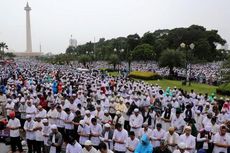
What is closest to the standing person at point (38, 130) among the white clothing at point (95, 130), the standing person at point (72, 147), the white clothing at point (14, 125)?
the white clothing at point (14, 125)

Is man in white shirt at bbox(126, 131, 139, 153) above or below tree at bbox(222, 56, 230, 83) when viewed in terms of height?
below

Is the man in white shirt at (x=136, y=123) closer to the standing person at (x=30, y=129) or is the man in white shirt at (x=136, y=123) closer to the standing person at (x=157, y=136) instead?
the standing person at (x=157, y=136)

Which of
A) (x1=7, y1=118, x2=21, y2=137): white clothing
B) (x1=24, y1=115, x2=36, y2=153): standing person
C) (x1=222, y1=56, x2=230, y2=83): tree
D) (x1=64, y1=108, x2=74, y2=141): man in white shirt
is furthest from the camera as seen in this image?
(x1=222, y1=56, x2=230, y2=83): tree

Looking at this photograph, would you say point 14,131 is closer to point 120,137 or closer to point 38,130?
point 38,130

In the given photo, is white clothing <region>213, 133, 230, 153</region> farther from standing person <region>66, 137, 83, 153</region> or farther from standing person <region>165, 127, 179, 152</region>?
standing person <region>66, 137, 83, 153</region>

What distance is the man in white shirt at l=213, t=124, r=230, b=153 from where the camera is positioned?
9.57 m

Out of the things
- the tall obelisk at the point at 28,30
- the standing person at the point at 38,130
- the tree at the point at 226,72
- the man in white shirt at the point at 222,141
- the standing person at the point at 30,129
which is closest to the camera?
the man in white shirt at the point at 222,141

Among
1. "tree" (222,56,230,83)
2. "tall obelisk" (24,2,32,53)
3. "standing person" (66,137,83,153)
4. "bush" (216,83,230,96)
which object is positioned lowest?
"bush" (216,83,230,96)

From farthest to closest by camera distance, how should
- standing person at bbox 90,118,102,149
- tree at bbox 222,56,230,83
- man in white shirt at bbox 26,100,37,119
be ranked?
1. tree at bbox 222,56,230,83
2. man in white shirt at bbox 26,100,37,119
3. standing person at bbox 90,118,102,149

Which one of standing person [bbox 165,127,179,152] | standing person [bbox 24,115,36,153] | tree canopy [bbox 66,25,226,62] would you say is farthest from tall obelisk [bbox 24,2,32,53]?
standing person [bbox 165,127,179,152]

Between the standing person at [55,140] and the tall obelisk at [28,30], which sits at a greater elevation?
the tall obelisk at [28,30]

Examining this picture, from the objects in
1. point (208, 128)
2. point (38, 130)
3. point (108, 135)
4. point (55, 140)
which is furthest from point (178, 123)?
point (38, 130)

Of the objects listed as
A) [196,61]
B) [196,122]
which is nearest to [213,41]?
[196,61]

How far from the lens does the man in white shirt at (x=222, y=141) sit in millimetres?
9570
